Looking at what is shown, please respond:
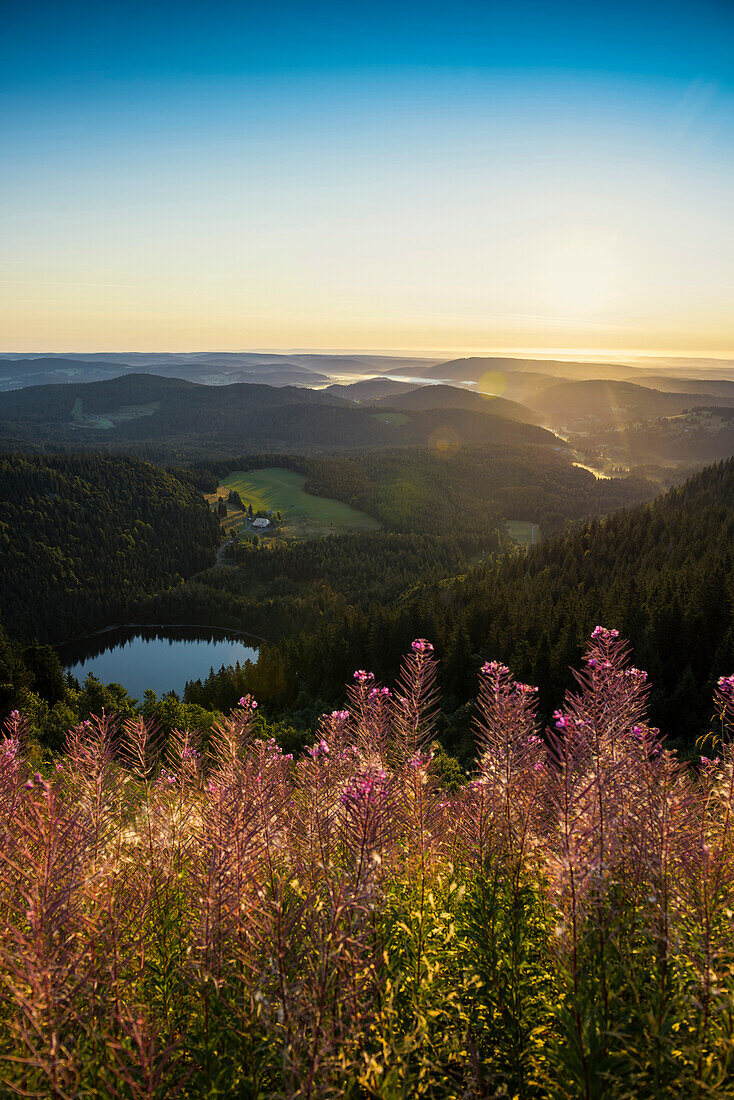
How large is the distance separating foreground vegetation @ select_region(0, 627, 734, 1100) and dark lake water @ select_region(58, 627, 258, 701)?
142 meters

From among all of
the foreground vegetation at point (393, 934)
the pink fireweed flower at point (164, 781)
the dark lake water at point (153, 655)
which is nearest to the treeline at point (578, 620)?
the foreground vegetation at point (393, 934)

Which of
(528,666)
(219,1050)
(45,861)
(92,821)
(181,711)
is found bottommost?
(181,711)

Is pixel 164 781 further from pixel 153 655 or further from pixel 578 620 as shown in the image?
pixel 153 655

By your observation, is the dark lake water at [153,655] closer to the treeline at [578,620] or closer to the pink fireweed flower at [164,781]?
the treeline at [578,620]

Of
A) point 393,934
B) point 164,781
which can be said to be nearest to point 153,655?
point 164,781

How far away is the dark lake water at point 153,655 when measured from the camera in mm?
148750

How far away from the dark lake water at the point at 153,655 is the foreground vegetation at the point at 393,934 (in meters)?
142

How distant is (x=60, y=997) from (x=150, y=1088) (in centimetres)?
148

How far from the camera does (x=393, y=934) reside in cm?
969

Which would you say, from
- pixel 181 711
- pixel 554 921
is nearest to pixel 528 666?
pixel 181 711

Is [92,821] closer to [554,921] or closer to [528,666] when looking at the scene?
[554,921]

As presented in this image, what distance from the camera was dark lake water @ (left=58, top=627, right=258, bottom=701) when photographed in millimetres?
148750

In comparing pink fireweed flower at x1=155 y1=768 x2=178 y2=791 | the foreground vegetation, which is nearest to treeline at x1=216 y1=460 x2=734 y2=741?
the foreground vegetation

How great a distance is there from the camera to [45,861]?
7.28 meters
